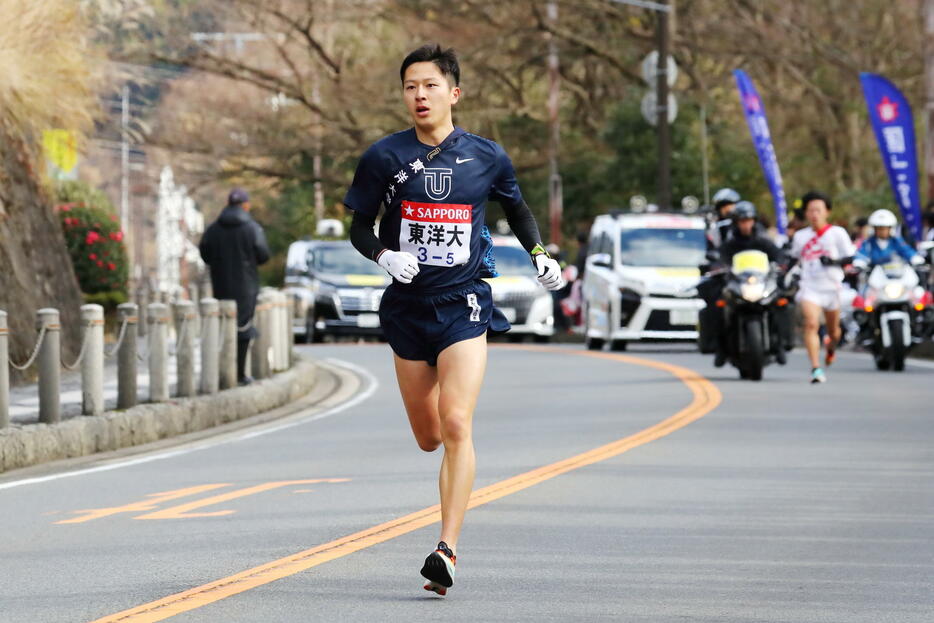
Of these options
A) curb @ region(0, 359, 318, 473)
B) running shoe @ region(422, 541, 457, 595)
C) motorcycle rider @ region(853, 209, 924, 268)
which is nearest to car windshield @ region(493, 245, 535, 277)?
motorcycle rider @ region(853, 209, 924, 268)

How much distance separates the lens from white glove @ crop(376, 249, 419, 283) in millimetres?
7848

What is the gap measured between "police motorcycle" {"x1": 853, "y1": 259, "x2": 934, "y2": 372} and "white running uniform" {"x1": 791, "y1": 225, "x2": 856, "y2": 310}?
102cm

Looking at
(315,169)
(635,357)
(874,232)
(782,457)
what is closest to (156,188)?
(315,169)

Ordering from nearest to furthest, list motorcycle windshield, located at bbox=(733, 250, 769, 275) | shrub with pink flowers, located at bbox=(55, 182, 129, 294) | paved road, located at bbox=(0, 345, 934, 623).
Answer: paved road, located at bbox=(0, 345, 934, 623)
motorcycle windshield, located at bbox=(733, 250, 769, 275)
shrub with pink flowers, located at bbox=(55, 182, 129, 294)

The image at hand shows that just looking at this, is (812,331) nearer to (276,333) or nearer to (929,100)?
(276,333)

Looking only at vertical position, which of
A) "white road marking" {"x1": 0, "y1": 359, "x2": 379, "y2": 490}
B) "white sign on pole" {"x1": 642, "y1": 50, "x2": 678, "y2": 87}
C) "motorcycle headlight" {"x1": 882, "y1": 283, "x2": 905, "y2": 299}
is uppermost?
"white sign on pole" {"x1": 642, "y1": 50, "x2": 678, "y2": 87}

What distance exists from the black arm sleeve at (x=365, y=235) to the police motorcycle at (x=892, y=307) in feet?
47.6

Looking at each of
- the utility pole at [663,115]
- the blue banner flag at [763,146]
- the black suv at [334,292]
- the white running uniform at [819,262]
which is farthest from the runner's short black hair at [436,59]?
the utility pole at [663,115]

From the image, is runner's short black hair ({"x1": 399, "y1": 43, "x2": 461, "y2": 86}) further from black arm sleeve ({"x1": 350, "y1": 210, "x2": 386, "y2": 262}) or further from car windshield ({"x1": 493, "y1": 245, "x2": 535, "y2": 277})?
car windshield ({"x1": 493, "y1": 245, "x2": 535, "y2": 277})

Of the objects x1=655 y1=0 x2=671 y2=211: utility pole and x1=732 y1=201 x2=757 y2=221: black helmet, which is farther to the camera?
x1=655 y1=0 x2=671 y2=211: utility pole

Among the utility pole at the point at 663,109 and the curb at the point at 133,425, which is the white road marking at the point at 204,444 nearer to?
the curb at the point at 133,425

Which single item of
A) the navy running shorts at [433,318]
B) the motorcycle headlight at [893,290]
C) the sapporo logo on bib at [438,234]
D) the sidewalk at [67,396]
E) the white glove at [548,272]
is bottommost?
the sidewalk at [67,396]

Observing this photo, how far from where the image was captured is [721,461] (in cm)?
1299

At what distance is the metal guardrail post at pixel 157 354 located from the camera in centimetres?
1616
